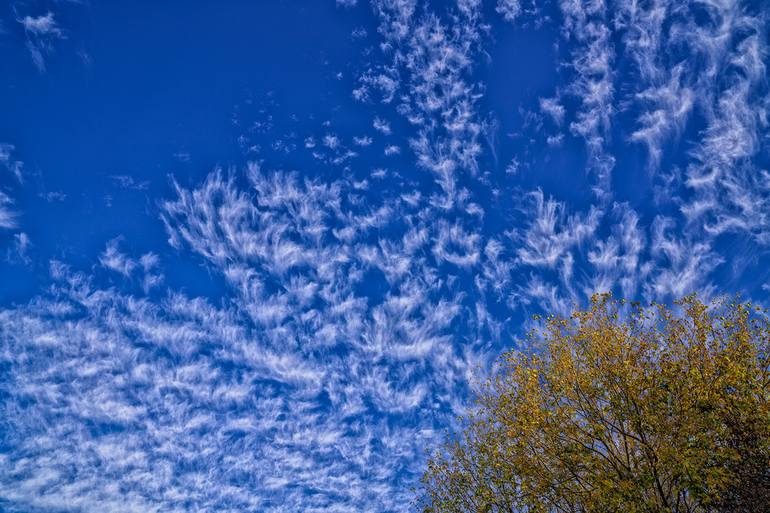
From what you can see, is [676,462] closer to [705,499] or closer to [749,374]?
[705,499]

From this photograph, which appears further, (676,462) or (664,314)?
(664,314)

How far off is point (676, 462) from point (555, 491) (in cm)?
644

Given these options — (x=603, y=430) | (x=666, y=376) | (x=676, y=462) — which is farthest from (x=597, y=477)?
(x=666, y=376)

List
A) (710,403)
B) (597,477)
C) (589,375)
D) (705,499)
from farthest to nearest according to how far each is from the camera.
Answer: (589,375), (597,477), (710,403), (705,499)

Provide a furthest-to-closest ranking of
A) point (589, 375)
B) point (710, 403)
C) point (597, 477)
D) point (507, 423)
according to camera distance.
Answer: point (507, 423)
point (589, 375)
point (597, 477)
point (710, 403)

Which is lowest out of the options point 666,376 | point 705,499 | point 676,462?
point 705,499

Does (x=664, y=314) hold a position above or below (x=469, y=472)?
above

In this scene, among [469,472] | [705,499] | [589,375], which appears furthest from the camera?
[469,472]

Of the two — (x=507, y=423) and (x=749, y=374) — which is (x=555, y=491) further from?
(x=749, y=374)

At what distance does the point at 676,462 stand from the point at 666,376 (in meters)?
4.20

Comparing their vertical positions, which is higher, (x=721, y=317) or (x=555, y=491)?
(x=721, y=317)

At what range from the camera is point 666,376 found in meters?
24.1

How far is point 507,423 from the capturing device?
27.4 m

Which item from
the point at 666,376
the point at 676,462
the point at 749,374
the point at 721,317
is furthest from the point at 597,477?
the point at 721,317
